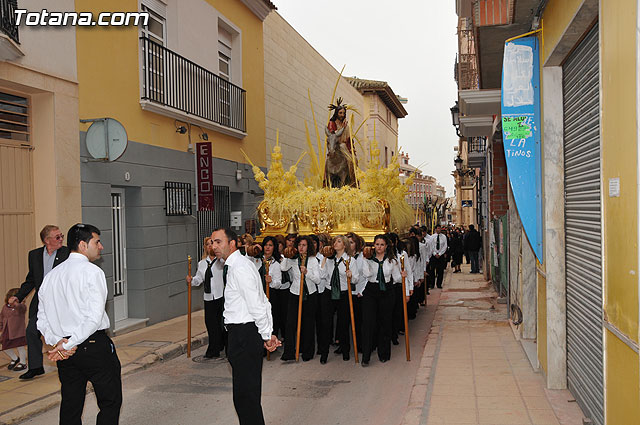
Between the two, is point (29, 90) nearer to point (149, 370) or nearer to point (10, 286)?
point (10, 286)

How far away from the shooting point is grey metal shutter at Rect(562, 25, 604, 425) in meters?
4.85

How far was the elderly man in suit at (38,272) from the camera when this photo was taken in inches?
277

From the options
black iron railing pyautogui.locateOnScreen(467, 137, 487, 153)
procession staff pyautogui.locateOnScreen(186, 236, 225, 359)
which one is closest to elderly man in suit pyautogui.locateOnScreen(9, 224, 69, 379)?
procession staff pyautogui.locateOnScreen(186, 236, 225, 359)

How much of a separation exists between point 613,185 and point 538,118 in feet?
8.33

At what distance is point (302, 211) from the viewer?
1103 cm

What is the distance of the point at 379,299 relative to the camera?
27.5 ft

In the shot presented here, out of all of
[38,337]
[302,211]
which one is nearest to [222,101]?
[302,211]

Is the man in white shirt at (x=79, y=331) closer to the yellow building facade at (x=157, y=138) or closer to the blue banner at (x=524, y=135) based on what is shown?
the blue banner at (x=524, y=135)

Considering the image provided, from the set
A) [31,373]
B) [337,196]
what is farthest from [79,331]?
[337,196]

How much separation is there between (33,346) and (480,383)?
17.5ft

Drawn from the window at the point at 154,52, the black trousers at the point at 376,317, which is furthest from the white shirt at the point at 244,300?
the window at the point at 154,52

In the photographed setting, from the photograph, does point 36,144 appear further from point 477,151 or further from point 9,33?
point 477,151

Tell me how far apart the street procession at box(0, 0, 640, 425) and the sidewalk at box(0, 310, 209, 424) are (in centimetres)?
4

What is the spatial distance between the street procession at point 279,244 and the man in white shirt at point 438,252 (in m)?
1.65
